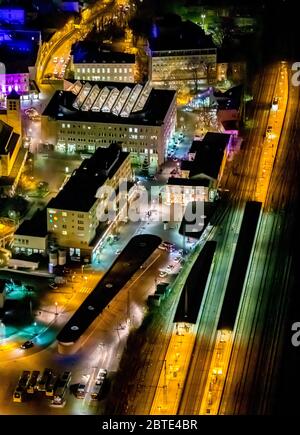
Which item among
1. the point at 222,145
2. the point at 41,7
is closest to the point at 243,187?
the point at 222,145

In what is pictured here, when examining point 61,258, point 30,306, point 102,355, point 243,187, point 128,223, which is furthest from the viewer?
point 243,187

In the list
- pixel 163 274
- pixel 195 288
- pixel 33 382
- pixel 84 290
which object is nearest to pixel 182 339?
pixel 195 288

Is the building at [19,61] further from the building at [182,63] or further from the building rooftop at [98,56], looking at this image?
the building at [182,63]

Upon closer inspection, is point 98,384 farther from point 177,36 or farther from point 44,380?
point 177,36

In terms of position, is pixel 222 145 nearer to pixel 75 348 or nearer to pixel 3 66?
pixel 3 66

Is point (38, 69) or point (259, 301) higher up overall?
point (38, 69)

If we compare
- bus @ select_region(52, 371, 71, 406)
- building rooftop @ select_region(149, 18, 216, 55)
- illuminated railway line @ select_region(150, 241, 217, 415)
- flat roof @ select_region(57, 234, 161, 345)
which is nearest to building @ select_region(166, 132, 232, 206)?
flat roof @ select_region(57, 234, 161, 345)

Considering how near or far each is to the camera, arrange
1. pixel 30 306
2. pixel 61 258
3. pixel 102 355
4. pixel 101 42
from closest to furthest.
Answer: pixel 102 355 → pixel 30 306 → pixel 61 258 → pixel 101 42

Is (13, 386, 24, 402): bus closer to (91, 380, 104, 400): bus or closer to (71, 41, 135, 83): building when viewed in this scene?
(91, 380, 104, 400): bus
